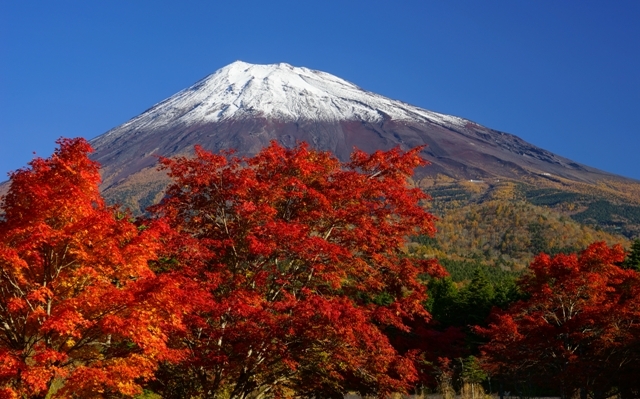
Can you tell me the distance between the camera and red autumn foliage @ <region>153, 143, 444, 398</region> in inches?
487

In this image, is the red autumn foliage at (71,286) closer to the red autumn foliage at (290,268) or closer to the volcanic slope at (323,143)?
the red autumn foliage at (290,268)

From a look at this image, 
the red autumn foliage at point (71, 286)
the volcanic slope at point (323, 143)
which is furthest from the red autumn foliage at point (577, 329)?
the volcanic slope at point (323, 143)

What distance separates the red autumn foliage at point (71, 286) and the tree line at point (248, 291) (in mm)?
32

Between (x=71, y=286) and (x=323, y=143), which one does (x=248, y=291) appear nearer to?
(x=71, y=286)

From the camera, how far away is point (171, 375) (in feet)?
45.4

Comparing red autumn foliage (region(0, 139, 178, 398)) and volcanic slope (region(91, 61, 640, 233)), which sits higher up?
volcanic slope (region(91, 61, 640, 233))

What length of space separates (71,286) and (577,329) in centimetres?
1269

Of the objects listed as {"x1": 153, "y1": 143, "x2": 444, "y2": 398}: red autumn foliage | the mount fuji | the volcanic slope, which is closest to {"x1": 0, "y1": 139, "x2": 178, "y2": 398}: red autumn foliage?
{"x1": 153, "y1": 143, "x2": 444, "y2": 398}: red autumn foliage

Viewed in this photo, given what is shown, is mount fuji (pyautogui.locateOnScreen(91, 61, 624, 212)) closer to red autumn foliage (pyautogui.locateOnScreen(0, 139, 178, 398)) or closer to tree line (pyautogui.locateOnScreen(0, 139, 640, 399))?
tree line (pyautogui.locateOnScreen(0, 139, 640, 399))

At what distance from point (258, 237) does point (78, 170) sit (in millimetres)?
4373

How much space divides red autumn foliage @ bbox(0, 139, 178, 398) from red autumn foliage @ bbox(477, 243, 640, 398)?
1059 cm

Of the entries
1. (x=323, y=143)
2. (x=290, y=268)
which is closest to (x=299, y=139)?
(x=323, y=143)

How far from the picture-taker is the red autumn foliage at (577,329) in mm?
16188

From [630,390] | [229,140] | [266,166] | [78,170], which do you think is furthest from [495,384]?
[229,140]
